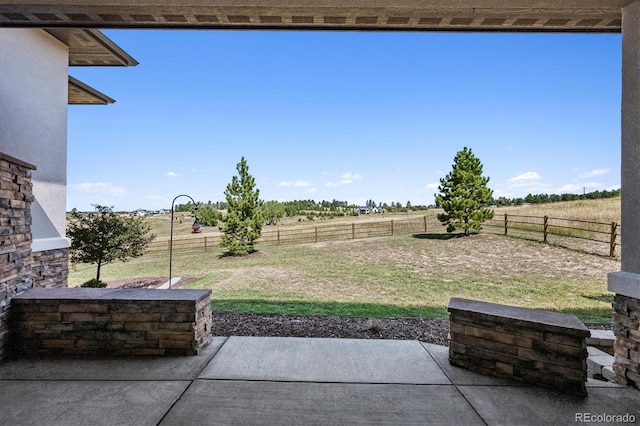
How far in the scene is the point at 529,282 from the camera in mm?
8289

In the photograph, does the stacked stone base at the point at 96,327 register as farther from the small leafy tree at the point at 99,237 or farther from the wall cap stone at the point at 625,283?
the small leafy tree at the point at 99,237

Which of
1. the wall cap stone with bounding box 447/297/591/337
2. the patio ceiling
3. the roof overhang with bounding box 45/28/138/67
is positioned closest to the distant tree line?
the patio ceiling

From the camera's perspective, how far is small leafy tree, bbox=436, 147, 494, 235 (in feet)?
42.3

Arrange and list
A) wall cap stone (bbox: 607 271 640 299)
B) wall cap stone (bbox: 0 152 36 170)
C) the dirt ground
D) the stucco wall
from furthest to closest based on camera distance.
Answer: the dirt ground < the stucco wall < wall cap stone (bbox: 0 152 36 170) < wall cap stone (bbox: 607 271 640 299)

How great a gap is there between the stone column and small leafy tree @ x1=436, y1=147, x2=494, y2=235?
10873 millimetres

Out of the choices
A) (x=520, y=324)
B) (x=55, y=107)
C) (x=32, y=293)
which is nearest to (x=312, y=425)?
(x=520, y=324)

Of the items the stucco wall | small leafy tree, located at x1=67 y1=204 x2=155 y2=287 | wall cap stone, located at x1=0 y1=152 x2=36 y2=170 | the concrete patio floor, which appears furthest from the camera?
small leafy tree, located at x1=67 y1=204 x2=155 y2=287

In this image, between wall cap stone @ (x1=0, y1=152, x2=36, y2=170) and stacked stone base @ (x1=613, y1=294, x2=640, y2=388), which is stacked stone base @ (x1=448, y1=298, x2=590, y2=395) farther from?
wall cap stone @ (x1=0, y1=152, x2=36, y2=170)

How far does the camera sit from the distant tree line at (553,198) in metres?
17.8

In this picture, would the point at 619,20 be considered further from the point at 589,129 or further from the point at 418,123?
the point at 418,123

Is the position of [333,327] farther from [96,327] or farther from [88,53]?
[88,53]

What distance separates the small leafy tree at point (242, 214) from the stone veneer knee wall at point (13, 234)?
Answer: 33.0 ft

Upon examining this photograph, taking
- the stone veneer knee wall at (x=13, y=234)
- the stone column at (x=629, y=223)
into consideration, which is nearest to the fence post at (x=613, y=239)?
the stone column at (x=629, y=223)

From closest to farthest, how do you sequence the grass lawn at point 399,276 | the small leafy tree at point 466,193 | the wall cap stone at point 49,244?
the wall cap stone at point 49,244 < the grass lawn at point 399,276 < the small leafy tree at point 466,193
